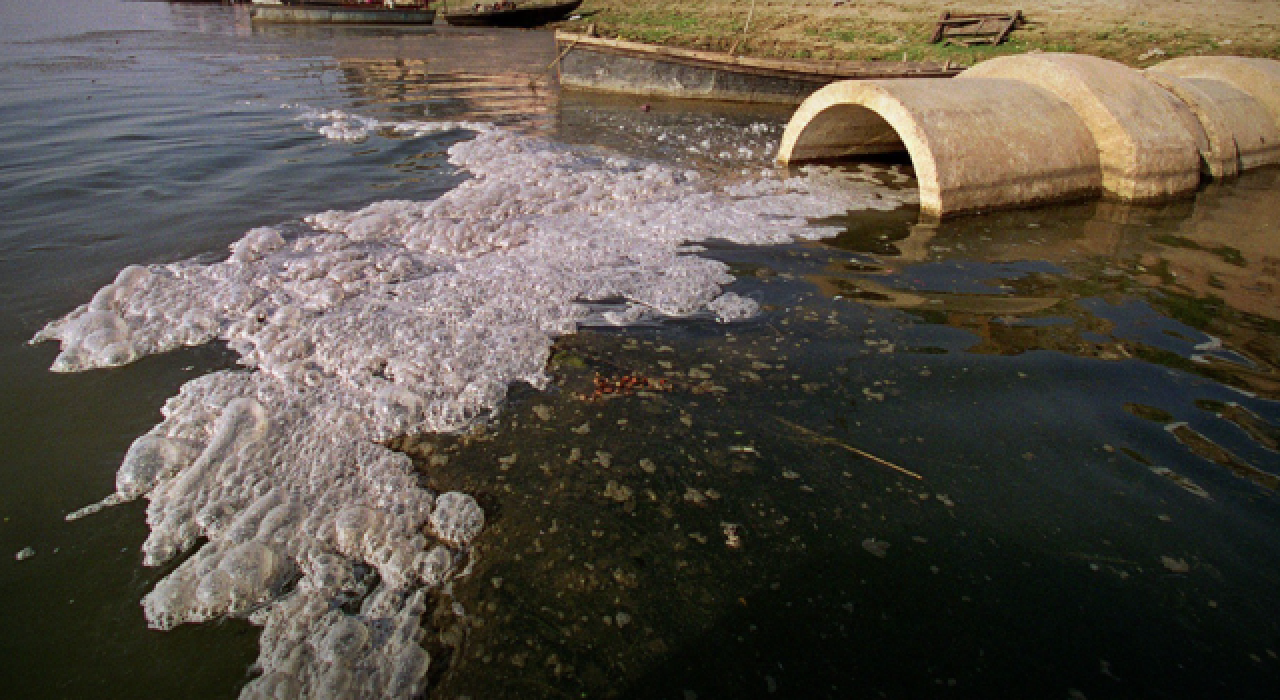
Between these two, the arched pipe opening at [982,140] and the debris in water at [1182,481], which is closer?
the debris in water at [1182,481]

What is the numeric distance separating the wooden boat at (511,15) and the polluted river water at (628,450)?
30952mm

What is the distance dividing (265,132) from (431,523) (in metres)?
8.24

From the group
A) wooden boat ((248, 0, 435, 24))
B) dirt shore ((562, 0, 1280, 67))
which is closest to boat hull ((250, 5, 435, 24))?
wooden boat ((248, 0, 435, 24))

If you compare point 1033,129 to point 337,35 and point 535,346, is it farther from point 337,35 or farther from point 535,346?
point 337,35

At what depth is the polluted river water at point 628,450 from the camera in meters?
1.85

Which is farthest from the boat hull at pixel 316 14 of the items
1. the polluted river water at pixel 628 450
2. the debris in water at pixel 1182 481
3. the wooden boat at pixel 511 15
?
the debris in water at pixel 1182 481

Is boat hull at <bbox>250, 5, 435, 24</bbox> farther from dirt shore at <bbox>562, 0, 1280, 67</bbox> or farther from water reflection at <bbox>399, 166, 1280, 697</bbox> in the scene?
water reflection at <bbox>399, 166, 1280, 697</bbox>

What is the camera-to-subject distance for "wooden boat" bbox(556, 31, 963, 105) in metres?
11.3

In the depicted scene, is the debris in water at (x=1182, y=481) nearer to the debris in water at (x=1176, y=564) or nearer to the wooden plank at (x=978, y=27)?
the debris in water at (x=1176, y=564)

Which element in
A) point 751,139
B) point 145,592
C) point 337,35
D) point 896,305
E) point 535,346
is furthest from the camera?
point 337,35

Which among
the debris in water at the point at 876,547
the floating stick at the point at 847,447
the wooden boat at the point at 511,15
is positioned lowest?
the debris in water at the point at 876,547

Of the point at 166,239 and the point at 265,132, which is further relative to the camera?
the point at 265,132

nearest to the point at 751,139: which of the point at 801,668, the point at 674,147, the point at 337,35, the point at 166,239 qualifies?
the point at 674,147

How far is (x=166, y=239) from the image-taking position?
478 centimetres
